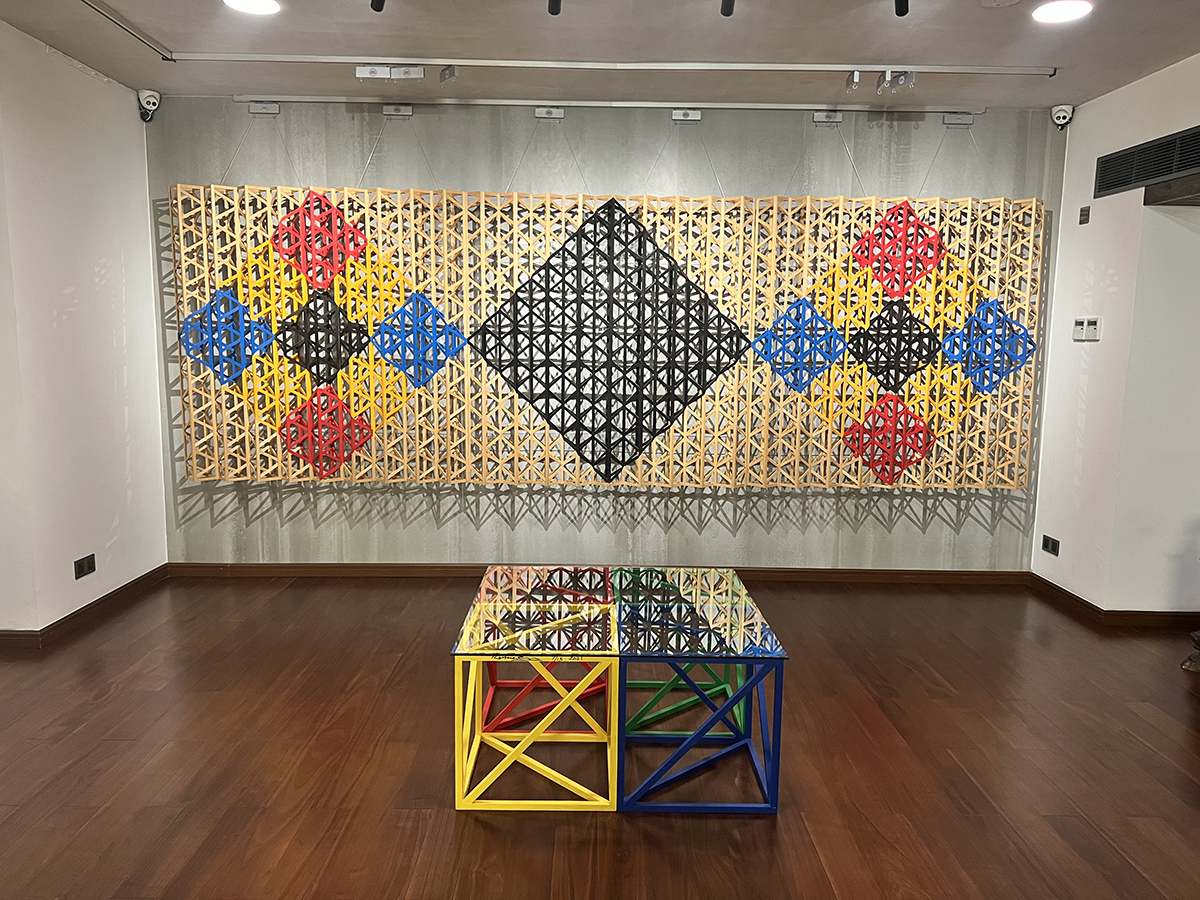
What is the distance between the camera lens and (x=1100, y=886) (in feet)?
7.66

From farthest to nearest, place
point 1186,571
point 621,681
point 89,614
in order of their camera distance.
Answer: point 1186,571, point 89,614, point 621,681

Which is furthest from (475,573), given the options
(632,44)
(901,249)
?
(901,249)

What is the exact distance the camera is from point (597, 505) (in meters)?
5.34

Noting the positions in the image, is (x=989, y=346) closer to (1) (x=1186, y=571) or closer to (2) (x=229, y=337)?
(1) (x=1186, y=571)

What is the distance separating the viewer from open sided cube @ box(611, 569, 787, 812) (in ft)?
8.59

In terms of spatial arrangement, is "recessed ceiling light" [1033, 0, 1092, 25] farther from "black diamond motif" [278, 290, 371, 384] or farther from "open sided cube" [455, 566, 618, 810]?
"black diamond motif" [278, 290, 371, 384]

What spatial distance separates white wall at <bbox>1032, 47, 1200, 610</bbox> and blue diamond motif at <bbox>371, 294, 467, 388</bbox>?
372 centimetres

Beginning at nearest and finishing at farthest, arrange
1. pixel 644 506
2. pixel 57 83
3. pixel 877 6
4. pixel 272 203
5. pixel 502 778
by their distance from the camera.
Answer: pixel 502 778, pixel 877 6, pixel 57 83, pixel 272 203, pixel 644 506

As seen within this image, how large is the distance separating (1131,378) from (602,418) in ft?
9.60

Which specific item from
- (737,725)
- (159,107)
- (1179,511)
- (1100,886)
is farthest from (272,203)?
(1179,511)

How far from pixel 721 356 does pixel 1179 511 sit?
2648 mm

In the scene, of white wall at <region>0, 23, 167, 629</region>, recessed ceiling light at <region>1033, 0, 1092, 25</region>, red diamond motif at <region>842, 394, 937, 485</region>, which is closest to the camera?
recessed ceiling light at <region>1033, 0, 1092, 25</region>

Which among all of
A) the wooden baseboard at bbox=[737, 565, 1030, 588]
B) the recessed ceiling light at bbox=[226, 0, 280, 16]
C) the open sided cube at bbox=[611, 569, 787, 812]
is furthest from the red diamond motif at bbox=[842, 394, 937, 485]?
the recessed ceiling light at bbox=[226, 0, 280, 16]

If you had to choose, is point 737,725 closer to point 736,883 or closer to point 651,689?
point 651,689
